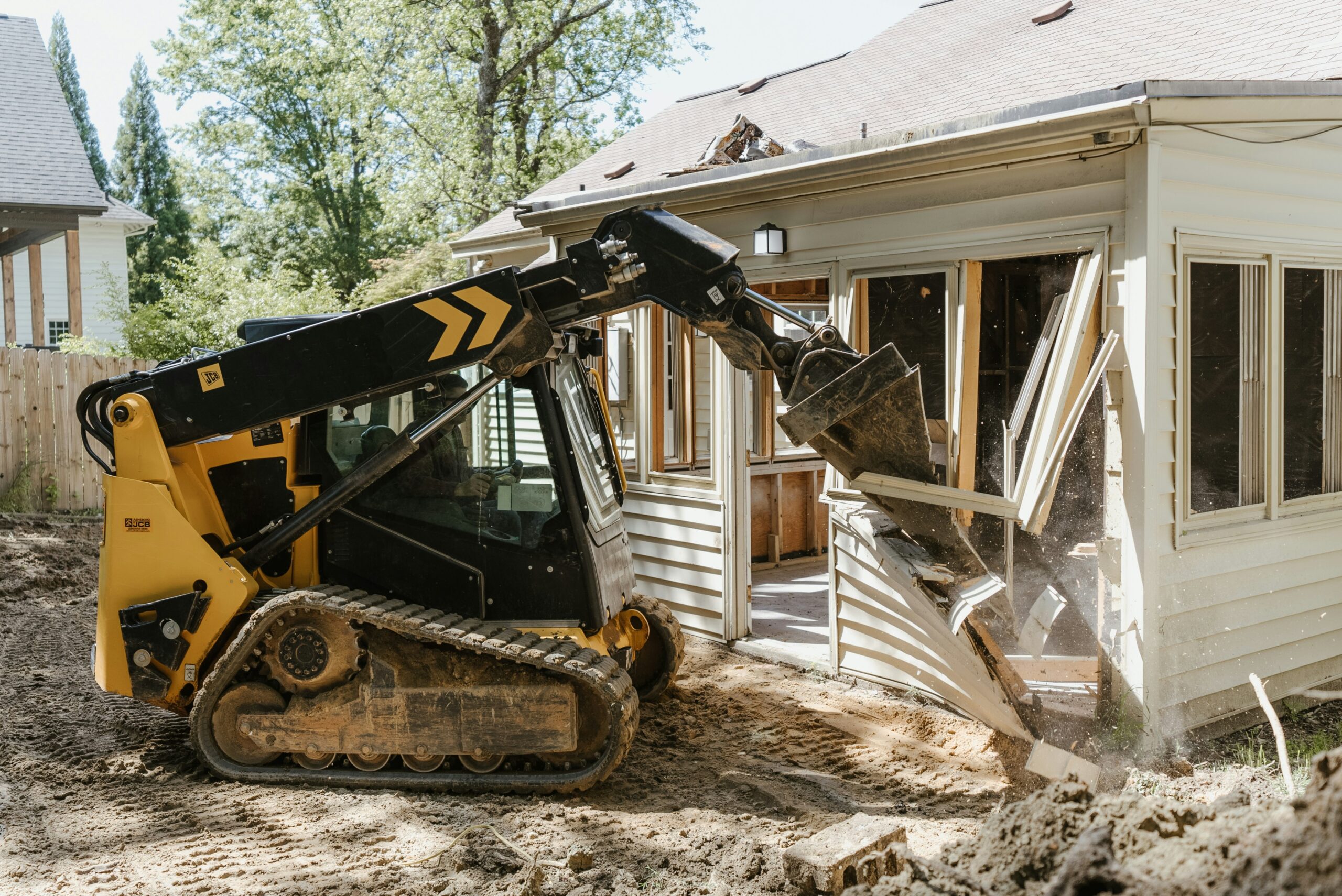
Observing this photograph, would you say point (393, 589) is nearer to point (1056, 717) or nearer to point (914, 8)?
point (1056, 717)

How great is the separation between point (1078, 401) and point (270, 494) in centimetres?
395

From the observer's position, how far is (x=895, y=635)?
20.5 feet

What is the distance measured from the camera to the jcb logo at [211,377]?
501cm

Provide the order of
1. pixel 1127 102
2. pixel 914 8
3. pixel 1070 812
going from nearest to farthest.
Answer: pixel 1070 812 → pixel 1127 102 → pixel 914 8

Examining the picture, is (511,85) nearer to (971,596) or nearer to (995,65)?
(995,65)

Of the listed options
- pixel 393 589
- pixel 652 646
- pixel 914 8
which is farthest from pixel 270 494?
pixel 914 8

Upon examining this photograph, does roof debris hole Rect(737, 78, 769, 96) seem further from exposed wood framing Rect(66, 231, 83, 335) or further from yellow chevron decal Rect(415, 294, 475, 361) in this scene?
exposed wood framing Rect(66, 231, 83, 335)

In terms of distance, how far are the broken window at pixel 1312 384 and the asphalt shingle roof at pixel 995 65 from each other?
3.93 ft

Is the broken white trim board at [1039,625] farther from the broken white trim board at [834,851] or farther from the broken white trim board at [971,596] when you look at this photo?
the broken white trim board at [834,851]

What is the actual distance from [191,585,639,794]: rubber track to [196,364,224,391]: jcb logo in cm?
105

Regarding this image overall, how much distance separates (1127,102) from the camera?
15.3 feet

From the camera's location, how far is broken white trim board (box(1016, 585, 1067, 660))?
15.0 ft

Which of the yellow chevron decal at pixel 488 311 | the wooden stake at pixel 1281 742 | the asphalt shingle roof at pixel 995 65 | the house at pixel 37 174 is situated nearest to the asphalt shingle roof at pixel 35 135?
the house at pixel 37 174

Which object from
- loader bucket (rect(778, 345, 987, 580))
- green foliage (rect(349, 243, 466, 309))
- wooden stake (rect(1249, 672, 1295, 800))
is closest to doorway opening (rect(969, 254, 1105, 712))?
loader bucket (rect(778, 345, 987, 580))
